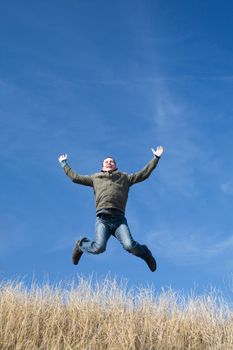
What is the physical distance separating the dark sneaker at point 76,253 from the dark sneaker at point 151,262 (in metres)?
1.33

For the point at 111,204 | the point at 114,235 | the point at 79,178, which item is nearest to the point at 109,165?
the point at 79,178

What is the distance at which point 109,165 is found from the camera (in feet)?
40.3

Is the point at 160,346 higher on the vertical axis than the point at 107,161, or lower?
lower

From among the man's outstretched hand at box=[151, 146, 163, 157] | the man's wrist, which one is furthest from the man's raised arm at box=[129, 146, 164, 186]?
the man's wrist

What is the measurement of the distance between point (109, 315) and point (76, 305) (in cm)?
65

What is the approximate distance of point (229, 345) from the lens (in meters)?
10.5

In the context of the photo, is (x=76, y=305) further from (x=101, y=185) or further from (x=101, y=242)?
(x=101, y=185)

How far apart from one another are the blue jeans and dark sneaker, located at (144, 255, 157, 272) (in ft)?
Answer: 0.57

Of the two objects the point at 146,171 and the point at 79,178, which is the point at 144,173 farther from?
the point at 79,178

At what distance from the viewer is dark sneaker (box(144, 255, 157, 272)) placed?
1188cm

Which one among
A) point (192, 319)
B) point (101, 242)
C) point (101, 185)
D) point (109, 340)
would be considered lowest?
point (109, 340)

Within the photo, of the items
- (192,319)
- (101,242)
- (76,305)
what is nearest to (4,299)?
(76,305)

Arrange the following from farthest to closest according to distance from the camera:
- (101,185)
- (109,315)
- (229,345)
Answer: (101,185) < (109,315) < (229,345)

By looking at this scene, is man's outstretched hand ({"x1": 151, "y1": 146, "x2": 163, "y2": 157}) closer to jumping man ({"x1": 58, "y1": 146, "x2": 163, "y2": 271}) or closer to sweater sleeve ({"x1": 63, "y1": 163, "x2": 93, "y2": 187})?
jumping man ({"x1": 58, "y1": 146, "x2": 163, "y2": 271})
